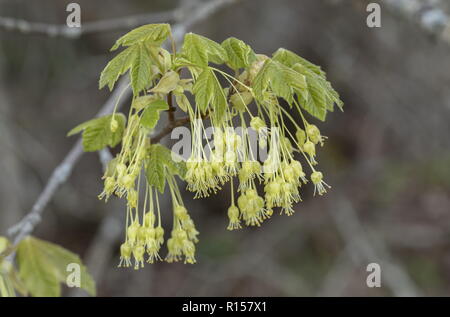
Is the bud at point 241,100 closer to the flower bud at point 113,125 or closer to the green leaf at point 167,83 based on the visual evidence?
the green leaf at point 167,83

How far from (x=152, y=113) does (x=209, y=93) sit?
20cm

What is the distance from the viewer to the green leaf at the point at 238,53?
5.02 feet

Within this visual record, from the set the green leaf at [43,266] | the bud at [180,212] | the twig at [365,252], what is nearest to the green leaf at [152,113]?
the bud at [180,212]

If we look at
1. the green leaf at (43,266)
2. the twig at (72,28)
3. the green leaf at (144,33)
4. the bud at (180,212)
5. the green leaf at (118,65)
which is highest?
the twig at (72,28)

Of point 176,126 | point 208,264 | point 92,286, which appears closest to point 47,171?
point 208,264

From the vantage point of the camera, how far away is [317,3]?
4973 mm

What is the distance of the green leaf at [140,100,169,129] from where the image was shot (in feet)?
4.99

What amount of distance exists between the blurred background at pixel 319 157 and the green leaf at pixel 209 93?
3.19 m

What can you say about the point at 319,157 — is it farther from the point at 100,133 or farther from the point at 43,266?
the point at 100,133

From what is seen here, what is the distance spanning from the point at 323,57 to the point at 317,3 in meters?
0.59

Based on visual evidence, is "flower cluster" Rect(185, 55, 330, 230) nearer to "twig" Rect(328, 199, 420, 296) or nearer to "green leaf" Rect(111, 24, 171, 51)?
"green leaf" Rect(111, 24, 171, 51)

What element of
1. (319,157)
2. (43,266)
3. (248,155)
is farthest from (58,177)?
(319,157)

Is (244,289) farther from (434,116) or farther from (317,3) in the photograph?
(317,3)
